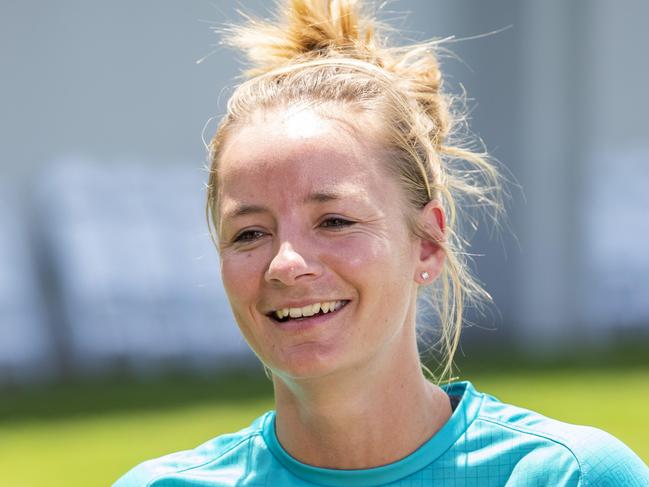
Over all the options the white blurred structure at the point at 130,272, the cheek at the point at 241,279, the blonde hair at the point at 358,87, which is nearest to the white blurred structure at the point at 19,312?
the white blurred structure at the point at 130,272

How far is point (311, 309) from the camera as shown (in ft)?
7.92

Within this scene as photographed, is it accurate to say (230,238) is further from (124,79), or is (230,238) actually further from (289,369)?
(124,79)

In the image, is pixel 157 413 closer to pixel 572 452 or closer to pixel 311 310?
pixel 311 310

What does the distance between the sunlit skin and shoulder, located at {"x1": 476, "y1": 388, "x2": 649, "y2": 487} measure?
192 millimetres

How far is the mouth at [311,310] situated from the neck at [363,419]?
0.15m

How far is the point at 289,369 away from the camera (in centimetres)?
242

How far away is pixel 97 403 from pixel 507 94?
4.48 m

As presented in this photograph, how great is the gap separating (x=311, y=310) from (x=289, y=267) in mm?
106

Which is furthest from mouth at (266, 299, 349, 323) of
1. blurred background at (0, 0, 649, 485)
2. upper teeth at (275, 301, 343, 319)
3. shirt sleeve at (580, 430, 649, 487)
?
blurred background at (0, 0, 649, 485)

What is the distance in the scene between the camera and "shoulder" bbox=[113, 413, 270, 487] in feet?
8.56

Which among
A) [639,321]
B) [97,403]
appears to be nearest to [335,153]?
[97,403]

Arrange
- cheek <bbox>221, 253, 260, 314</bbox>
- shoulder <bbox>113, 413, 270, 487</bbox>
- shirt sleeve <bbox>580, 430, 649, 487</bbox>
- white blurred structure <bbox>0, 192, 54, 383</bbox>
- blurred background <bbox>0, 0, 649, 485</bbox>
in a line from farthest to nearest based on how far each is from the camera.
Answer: white blurred structure <bbox>0, 192, 54, 383</bbox> < blurred background <bbox>0, 0, 649, 485</bbox> < shoulder <bbox>113, 413, 270, 487</bbox> < cheek <bbox>221, 253, 260, 314</bbox> < shirt sleeve <bbox>580, 430, 649, 487</bbox>

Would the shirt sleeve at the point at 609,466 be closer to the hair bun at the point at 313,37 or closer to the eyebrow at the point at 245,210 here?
the eyebrow at the point at 245,210

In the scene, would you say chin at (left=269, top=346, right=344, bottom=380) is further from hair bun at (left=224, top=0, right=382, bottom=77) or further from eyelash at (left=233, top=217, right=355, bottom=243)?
hair bun at (left=224, top=0, right=382, bottom=77)
